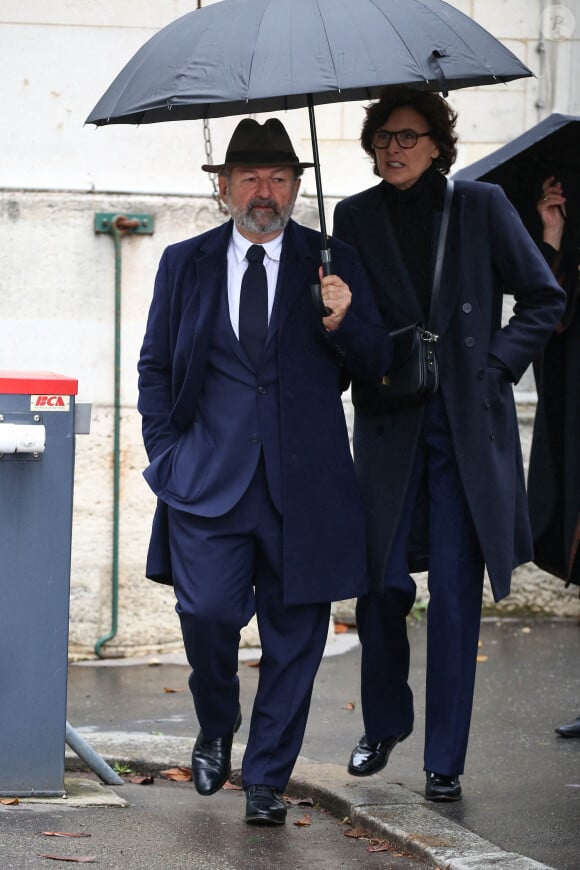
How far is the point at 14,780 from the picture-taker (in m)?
4.72

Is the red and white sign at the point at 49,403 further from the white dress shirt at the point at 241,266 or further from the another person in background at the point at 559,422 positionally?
the another person in background at the point at 559,422

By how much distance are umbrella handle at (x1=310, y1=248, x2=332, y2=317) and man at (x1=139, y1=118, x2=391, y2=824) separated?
0.02 metres

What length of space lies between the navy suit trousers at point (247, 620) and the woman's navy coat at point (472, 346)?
373 millimetres

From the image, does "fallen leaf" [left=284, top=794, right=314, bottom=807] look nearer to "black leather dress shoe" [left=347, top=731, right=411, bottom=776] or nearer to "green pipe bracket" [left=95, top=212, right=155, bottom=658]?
"black leather dress shoe" [left=347, top=731, right=411, bottom=776]

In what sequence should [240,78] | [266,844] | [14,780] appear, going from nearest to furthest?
[240,78]
[266,844]
[14,780]

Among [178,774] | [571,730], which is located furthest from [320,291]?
[571,730]

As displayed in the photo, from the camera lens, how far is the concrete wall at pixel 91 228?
715cm

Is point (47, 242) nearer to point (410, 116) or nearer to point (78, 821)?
point (410, 116)

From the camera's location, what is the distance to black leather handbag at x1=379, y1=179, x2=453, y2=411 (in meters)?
4.78

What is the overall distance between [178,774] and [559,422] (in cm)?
187

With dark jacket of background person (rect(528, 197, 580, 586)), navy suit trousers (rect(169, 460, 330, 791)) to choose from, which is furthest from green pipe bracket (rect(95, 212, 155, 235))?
navy suit trousers (rect(169, 460, 330, 791))

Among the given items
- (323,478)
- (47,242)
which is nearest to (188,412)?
(323,478)

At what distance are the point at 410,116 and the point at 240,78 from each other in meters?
0.93

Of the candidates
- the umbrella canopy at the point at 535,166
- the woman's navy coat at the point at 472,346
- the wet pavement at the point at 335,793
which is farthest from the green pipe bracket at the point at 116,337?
the woman's navy coat at the point at 472,346
